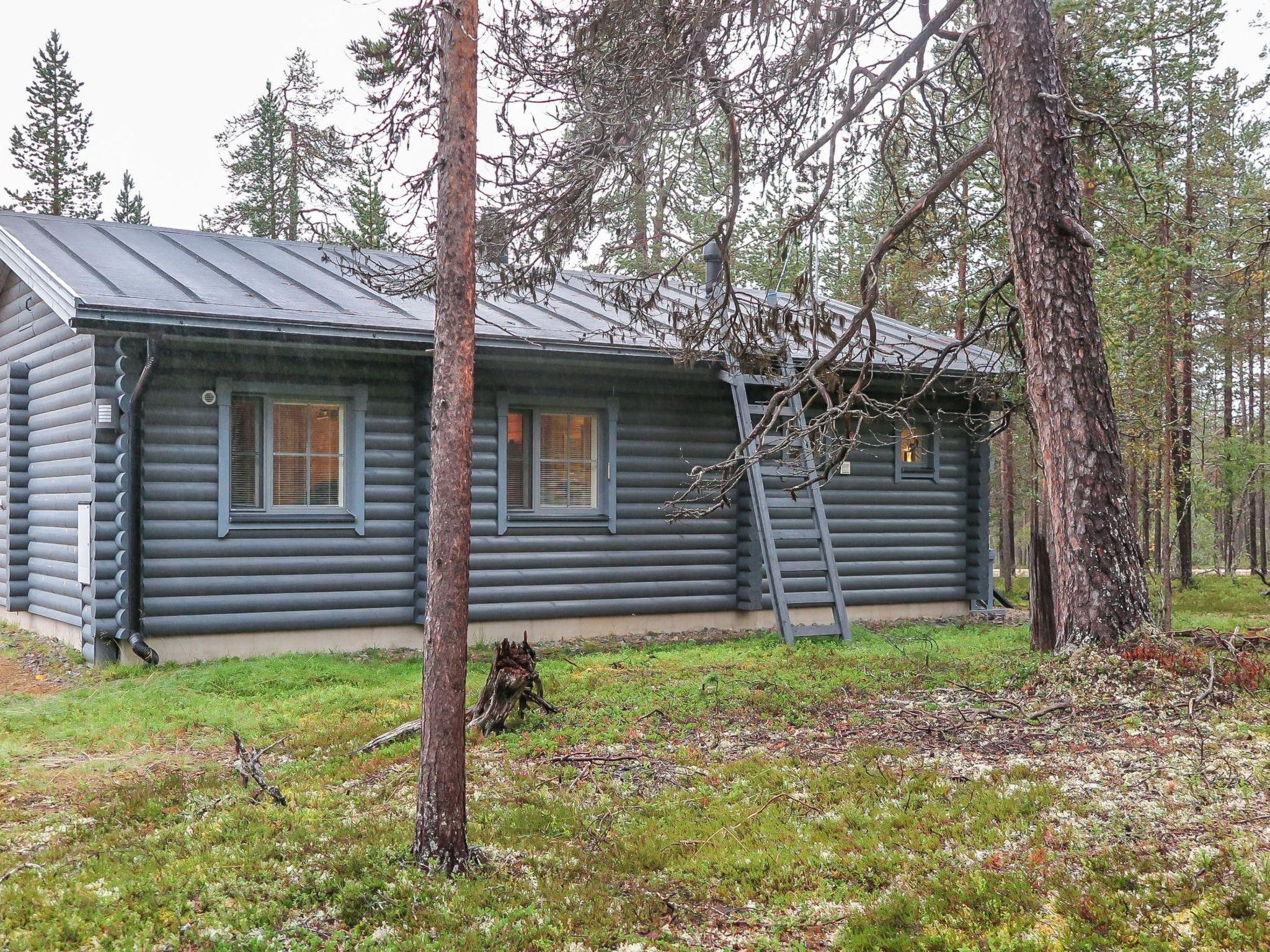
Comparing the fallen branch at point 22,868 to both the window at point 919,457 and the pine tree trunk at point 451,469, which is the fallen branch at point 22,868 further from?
the window at point 919,457

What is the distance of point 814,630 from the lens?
12.2m

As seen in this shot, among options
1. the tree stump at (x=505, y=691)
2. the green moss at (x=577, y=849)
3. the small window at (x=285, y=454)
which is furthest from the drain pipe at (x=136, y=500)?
the tree stump at (x=505, y=691)

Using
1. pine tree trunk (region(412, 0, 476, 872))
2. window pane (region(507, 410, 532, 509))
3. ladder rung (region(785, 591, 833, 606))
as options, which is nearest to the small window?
window pane (region(507, 410, 532, 509))

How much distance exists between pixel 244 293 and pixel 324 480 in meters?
2.26

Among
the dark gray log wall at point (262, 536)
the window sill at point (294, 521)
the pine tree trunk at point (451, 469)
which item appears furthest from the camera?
the window sill at point (294, 521)

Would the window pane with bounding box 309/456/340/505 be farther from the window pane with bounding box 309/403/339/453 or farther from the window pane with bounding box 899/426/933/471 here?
the window pane with bounding box 899/426/933/471

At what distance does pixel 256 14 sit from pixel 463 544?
930 cm

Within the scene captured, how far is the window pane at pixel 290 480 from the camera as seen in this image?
1131cm

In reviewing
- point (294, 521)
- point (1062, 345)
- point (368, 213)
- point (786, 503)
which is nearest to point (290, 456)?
point (294, 521)

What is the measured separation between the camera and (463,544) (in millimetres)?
5074

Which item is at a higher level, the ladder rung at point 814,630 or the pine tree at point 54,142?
the pine tree at point 54,142

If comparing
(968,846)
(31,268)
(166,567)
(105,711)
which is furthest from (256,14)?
(968,846)

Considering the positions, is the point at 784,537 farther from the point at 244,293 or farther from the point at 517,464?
the point at 244,293

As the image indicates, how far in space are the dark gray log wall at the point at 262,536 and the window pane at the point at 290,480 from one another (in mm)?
409
